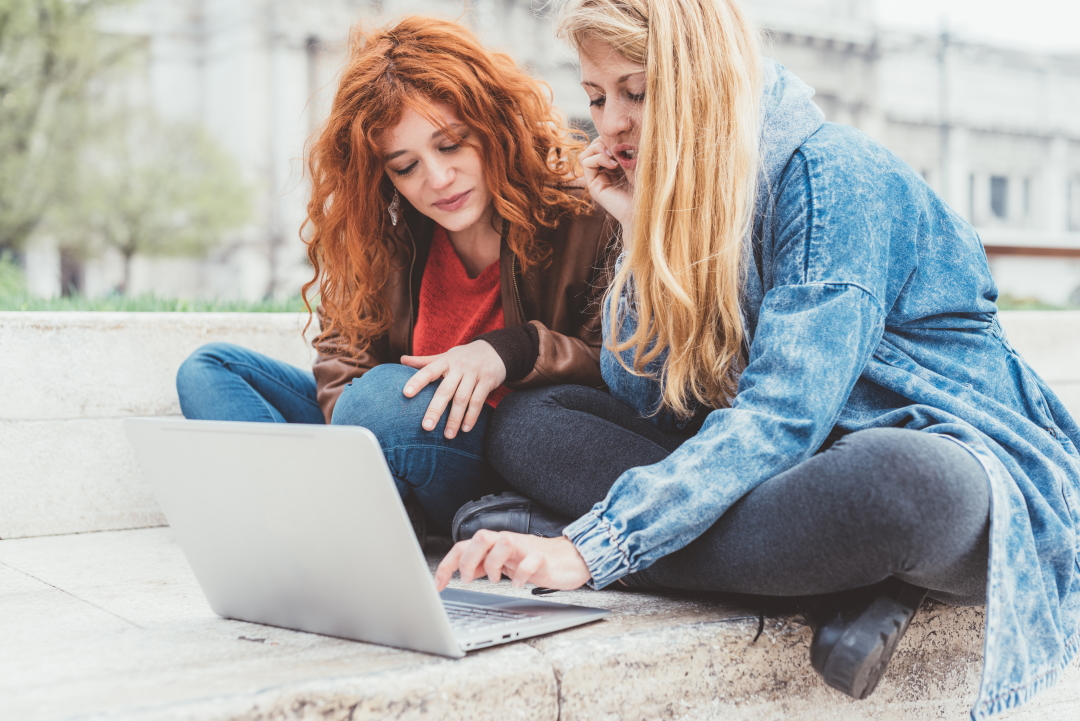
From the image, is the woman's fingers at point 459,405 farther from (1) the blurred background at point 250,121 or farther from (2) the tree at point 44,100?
(2) the tree at point 44,100

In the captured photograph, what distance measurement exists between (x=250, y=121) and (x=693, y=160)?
17272 millimetres

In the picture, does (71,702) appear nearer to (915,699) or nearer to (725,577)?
(725,577)

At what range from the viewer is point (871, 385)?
146 cm

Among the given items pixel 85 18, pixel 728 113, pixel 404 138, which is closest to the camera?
pixel 728 113

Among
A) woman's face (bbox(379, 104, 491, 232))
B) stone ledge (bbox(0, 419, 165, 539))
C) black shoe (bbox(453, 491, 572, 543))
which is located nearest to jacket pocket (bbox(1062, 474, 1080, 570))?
black shoe (bbox(453, 491, 572, 543))

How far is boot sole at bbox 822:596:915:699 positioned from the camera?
4.13 ft

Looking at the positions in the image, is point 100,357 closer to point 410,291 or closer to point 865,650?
point 410,291

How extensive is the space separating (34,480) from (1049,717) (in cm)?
236

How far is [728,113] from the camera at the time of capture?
1.47 metres

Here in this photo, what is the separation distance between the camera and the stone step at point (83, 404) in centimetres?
240

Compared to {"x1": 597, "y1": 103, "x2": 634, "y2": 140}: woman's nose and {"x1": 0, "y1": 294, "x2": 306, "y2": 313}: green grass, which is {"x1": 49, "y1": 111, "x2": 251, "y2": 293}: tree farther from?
{"x1": 597, "y1": 103, "x2": 634, "y2": 140}: woman's nose

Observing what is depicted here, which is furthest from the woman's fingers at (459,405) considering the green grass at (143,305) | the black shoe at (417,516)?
the green grass at (143,305)

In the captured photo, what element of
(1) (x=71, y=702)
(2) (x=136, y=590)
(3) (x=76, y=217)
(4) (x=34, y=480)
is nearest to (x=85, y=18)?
(3) (x=76, y=217)

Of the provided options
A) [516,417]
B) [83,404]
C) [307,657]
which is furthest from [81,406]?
[307,657]
